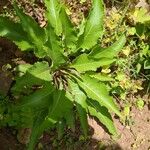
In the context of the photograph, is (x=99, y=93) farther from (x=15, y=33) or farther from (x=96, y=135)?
(x=15, y=33)

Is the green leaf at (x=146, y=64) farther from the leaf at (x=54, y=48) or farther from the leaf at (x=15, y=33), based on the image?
the leaf at (x=15, y=33)

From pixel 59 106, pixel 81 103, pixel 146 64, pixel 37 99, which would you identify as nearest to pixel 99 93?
pixel 81 103

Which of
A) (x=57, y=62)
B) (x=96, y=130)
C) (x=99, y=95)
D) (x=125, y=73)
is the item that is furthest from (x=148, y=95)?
(x=57, y=62)

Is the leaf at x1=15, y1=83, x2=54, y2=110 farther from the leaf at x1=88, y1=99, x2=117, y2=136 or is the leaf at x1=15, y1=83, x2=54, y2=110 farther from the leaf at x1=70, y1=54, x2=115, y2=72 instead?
the leaf at x1=88, y1=99, x2=117, y2=136

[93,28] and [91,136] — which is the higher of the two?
[93,28]

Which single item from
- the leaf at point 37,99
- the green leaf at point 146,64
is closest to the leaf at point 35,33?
the leaf at point 37,99

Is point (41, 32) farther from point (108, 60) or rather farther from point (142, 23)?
point (142, 23)
